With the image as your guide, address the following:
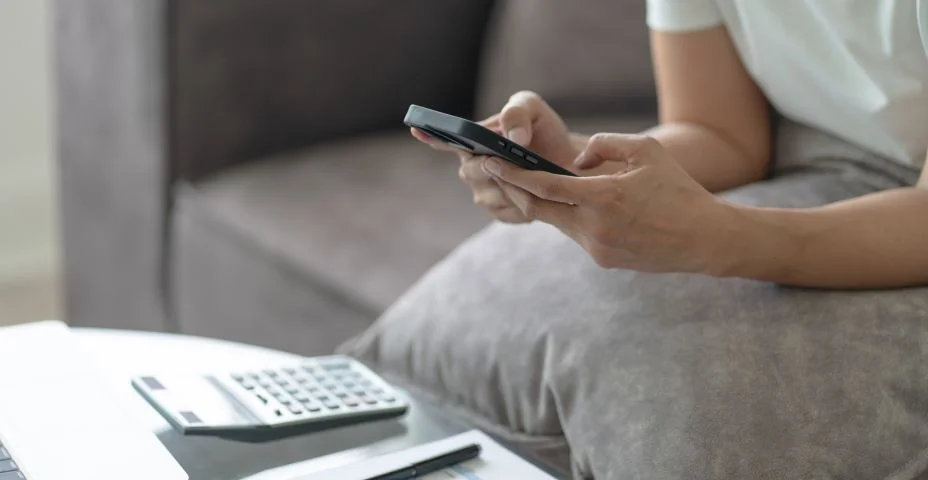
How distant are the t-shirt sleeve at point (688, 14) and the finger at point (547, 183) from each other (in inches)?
12.5

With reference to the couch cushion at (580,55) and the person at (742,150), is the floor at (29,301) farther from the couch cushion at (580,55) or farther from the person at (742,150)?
the person at (742,150)

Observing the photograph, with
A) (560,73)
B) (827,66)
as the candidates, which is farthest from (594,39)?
(827,66)

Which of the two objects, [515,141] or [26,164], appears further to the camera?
[26,164]

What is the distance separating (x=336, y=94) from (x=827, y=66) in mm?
777

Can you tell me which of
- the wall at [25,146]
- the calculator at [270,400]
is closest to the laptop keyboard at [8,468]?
the calculator at [270,400]

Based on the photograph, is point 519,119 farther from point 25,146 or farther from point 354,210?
point 25,146

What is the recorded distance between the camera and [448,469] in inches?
Answer: 28.9

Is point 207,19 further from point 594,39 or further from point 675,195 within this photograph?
point 675,195

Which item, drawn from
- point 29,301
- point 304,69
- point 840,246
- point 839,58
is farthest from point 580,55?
point 29,301

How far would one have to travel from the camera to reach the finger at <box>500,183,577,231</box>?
693 mm

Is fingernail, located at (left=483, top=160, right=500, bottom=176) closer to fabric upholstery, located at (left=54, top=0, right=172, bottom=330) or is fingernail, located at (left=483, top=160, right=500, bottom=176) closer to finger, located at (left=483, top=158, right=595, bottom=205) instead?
finger, located at (left=483, top=158, right=595, bottom=205)

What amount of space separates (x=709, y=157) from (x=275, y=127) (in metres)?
0.68

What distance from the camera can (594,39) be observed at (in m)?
1.42

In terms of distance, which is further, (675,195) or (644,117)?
(644,117)
